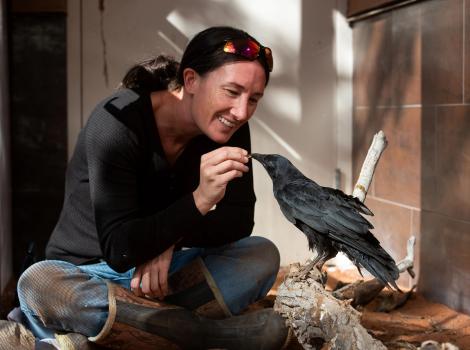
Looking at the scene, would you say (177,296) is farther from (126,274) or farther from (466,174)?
(466,174)

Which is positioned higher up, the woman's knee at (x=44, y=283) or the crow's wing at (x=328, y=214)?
the crow's wing at (x=328, y=214)

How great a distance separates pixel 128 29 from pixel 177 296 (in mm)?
2459

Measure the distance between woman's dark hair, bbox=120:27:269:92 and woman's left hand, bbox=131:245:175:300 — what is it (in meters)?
0.66

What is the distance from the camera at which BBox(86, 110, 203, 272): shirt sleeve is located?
8.79 ft

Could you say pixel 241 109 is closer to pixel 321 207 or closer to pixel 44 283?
pixel 321 207

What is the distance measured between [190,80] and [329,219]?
729 mm

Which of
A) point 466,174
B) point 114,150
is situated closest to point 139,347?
point 114,150

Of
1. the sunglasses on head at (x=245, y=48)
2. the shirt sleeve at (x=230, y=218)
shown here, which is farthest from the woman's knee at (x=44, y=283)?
the sunglasses on head at (x=245, y=48)

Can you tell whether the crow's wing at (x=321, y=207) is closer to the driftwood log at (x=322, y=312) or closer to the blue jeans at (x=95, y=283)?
the driftwood log at (x=322, y=312)

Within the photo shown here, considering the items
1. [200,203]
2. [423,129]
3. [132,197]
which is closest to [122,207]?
[132,197]

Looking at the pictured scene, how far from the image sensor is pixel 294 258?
541 centimetres

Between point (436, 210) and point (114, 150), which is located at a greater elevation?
point (114, 150)

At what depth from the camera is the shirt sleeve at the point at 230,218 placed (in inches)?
121

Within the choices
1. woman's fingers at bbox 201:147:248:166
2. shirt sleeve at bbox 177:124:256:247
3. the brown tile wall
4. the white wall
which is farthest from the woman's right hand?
the white wall
